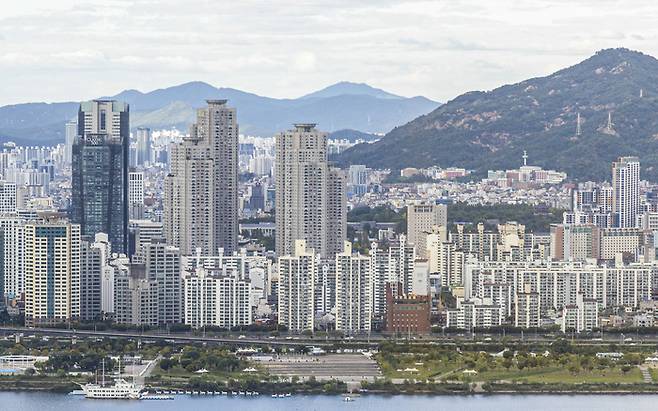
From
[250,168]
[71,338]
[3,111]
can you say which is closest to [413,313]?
[71,338]

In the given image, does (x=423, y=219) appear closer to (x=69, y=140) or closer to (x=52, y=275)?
(x=52, y=275)

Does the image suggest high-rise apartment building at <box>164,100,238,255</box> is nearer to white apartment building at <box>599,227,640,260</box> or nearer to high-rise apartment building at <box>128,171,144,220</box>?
high-rise apartment building at <box>128,171,144,220</box>

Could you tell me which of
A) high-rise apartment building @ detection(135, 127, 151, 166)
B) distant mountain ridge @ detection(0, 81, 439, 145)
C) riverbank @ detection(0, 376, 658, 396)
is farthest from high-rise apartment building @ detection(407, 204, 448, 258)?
distant mountain ridge @ detection(0, 81, 439, 145)

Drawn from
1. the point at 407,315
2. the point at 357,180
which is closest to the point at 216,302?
the point at 407,315

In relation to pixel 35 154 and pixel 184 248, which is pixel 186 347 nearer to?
pixel 184 248

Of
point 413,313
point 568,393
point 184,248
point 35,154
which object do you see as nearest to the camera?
point 568,393
